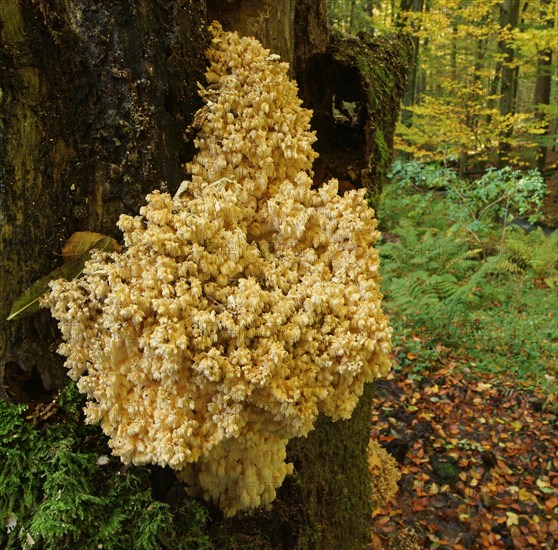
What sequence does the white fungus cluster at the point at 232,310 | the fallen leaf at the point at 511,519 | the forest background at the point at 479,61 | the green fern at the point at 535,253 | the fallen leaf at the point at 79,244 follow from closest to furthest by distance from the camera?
the white fungus cluster at the point at 232,310
the fallen leaf at the point at 79,244
the fallen leaf at the point at 511,519
the green fern at the point at 535,253
the forest background at the point at 479,61

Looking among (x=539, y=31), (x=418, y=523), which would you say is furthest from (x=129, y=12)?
(x=539, y=31)

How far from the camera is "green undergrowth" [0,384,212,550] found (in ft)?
6.01

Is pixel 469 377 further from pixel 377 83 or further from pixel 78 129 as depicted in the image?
pixel 78 129

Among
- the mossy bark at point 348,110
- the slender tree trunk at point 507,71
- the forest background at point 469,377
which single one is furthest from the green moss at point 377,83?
the slender tree trunk at point 507,71

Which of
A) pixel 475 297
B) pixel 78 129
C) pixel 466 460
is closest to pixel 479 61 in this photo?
pixel 475 297

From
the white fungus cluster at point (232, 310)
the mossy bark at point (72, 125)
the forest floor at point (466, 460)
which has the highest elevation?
the mossy bark at point (72, 125)

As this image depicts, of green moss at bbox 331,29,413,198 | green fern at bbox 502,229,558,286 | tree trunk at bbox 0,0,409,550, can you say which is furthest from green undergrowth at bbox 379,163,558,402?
tree trunk at bbox 0,0,409,550

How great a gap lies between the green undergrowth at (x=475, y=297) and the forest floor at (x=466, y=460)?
1.53 feet

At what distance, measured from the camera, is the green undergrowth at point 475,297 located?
7.56 metres

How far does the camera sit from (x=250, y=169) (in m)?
2.13

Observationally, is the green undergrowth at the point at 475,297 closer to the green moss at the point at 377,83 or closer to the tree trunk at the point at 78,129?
the green moss at the point at 377,83

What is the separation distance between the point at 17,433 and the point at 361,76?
2.60 m

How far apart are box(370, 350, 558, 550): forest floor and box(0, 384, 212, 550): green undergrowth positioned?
9.22 ft

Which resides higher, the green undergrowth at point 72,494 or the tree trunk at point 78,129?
the tree trunk at point 78,129
